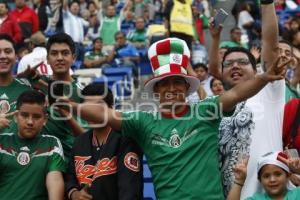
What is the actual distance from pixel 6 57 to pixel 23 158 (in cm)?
95

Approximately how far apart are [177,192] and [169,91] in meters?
0.58

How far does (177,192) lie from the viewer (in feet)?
11.5

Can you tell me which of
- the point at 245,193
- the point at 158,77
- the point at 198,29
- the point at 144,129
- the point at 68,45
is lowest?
the point at 245,193

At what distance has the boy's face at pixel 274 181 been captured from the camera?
3.81 metres

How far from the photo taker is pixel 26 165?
3.94 meters

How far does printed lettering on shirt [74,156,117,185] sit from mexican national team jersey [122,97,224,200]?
0.20 meters

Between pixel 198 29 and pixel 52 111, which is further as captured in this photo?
pixel 198 29

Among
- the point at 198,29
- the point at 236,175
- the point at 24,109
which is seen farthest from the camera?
the point at 198,29

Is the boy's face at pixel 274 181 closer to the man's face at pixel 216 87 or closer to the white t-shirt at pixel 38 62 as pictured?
the white t-shirt at pixel 38 62

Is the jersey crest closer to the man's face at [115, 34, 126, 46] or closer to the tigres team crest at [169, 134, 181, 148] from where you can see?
the tigres team crest at [169, 134, 181, 148]

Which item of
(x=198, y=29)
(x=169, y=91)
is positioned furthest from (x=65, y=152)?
(x=198, y=29)

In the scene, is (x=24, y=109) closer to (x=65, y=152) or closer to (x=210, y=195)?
(x=65, y=152)

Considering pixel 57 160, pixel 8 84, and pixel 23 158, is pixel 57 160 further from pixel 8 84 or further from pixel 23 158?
pixel 8 84

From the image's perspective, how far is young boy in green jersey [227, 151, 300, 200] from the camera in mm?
3713
